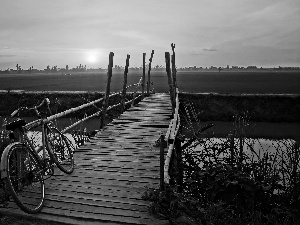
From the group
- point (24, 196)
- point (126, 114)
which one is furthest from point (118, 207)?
point (126, 114)

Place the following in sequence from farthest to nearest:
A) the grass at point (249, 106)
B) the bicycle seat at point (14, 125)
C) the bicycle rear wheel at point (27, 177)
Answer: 1. the grass at point (249, 106)
2. the bicycle rear wheel at point (27, 177)
3. the bicycle seat at point (14, 125)

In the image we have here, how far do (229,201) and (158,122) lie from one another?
4726 millimetres

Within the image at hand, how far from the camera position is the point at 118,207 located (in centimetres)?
366

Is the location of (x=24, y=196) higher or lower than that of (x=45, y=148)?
lower

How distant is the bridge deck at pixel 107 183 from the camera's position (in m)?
3.46

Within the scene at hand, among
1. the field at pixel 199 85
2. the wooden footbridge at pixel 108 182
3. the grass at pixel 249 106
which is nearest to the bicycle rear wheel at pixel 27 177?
the wooden footbridge at pixel 108 182

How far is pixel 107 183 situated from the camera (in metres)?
4.44

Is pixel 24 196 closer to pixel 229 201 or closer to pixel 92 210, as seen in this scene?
pixel 92 210

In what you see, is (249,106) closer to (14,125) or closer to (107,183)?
(107,183)

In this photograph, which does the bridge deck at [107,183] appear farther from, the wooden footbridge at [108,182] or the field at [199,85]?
the field at [199,85]

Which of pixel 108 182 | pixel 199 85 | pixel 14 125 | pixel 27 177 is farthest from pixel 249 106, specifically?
pixel 199 85

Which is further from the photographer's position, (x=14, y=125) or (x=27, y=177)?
(x=27, y=177)

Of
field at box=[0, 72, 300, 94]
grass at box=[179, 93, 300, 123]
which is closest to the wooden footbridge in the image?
grass at box=[179, 93, 300, 123]

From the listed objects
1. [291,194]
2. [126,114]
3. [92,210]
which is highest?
[126,114]
